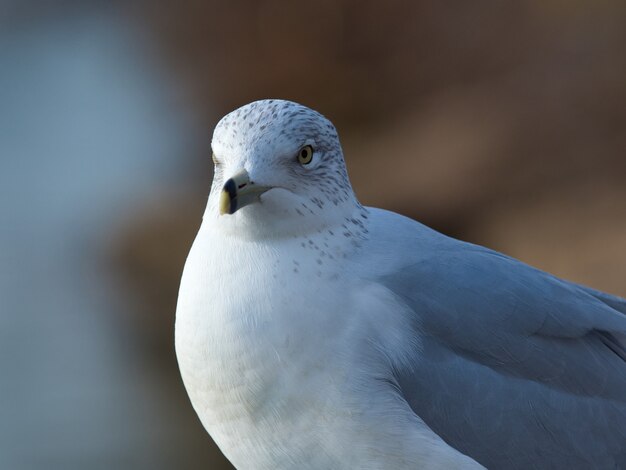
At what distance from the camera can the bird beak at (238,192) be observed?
1155mm

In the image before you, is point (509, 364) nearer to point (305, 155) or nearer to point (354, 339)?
point (354, 339)

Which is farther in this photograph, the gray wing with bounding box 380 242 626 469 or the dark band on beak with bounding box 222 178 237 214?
the gray wing with bounding box 380 242 626 469

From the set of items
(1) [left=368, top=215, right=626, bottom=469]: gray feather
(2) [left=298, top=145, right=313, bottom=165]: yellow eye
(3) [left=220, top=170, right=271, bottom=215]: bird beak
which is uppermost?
(2) [left=298, top=145, right=313, bottom=165]: yellow eye

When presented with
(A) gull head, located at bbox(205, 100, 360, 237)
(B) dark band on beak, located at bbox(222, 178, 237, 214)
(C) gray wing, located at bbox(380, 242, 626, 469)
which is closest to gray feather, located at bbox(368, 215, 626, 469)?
(C) gray wing, located at bbox(380, 242, 626, 469)

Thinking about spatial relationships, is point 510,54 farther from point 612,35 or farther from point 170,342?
point 170,342

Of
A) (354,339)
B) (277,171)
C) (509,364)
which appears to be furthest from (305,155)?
(509,364)

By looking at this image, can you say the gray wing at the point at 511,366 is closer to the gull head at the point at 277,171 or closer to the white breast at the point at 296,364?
the white breast at the point at 296,364

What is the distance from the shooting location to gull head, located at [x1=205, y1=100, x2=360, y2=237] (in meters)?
1.23

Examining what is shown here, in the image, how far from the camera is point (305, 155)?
4.25ft

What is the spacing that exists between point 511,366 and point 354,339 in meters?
0.25

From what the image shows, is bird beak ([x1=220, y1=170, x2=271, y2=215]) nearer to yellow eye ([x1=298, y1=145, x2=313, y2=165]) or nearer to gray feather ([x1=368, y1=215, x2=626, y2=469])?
yellow eye ([x1=298, y1=145, x2=313, y2=165])

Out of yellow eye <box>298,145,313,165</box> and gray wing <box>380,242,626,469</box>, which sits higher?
yellow eye <box>298,145,313,165</box>

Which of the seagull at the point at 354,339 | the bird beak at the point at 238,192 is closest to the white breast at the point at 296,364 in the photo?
the seagull at the point at 354,339

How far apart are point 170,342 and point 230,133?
2.65 m
